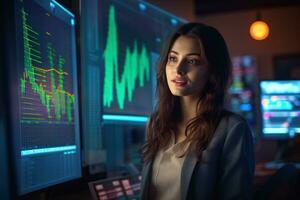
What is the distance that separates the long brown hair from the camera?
103 cm

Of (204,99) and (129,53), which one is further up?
(129,53)

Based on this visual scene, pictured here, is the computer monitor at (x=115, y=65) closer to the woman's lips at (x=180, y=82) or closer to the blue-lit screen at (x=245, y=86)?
the woman's lips at (x=180, y=82)

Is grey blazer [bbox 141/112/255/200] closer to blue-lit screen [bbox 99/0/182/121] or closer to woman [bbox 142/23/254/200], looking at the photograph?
woman [bbox 142/23/254/200]

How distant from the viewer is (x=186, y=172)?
977mm

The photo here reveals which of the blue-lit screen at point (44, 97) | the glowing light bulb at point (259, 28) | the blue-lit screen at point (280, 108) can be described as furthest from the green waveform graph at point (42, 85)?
the glowing light bulb at point (259, 28)

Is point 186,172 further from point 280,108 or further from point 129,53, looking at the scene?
point 280,108

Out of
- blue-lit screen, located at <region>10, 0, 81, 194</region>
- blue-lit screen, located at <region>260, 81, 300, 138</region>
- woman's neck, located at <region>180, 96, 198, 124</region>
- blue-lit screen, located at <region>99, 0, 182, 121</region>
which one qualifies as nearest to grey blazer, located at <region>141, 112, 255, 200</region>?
woman's neck, located at <region>180, 96, 198, 124</region>

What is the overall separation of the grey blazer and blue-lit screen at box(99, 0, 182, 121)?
60 cm

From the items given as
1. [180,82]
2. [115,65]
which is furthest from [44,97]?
[115,65]

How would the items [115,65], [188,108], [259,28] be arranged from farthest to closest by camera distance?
1. [259,28]
2. [115,65]
3. [188,108]

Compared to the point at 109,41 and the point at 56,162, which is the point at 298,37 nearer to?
the point at 109,41

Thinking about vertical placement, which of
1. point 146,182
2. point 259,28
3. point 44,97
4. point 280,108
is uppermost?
point 259,28

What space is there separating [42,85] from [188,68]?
1.15ft

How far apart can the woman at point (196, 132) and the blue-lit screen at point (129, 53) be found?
43 cm
